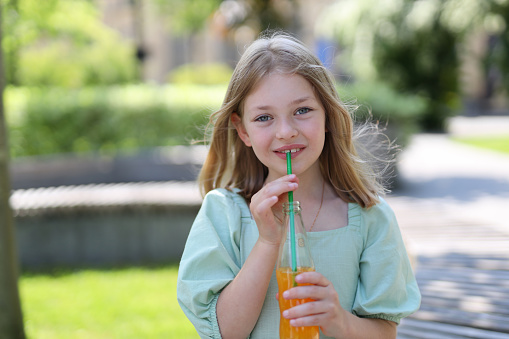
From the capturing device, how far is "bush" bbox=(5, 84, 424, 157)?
29.4 feet

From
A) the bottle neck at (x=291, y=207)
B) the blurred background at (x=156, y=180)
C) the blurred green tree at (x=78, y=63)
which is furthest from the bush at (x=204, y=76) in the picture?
the bottle neck at (x=291, y=207)

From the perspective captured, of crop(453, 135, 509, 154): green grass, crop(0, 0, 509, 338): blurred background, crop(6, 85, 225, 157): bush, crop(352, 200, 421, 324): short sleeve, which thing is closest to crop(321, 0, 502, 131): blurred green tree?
crop(0, 0, 509, 338): blurred background

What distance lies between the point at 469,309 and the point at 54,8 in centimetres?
504

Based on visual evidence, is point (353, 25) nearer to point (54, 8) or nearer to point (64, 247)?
point (54, 8)

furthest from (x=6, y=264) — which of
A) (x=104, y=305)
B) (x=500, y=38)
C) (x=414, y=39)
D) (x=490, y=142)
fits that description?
(x=490, y=142)

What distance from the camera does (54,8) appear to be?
6.18 metres

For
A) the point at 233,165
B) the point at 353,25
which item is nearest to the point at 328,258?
the point at 233,165

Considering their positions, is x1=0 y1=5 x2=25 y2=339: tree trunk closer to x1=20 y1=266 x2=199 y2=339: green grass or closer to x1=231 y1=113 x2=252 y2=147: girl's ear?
x1=20 y1=266 x2=199 y2=339: green grass

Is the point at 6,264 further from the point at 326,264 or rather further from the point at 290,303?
the point at 290,303

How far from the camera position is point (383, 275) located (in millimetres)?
1697

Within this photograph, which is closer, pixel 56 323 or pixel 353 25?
pixel 56 323

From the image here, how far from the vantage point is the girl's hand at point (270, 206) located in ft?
5.02

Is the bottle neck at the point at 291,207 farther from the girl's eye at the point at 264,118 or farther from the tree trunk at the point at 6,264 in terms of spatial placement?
the tree trunk at the point at 6,264

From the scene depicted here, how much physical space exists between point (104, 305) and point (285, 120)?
3482mm
